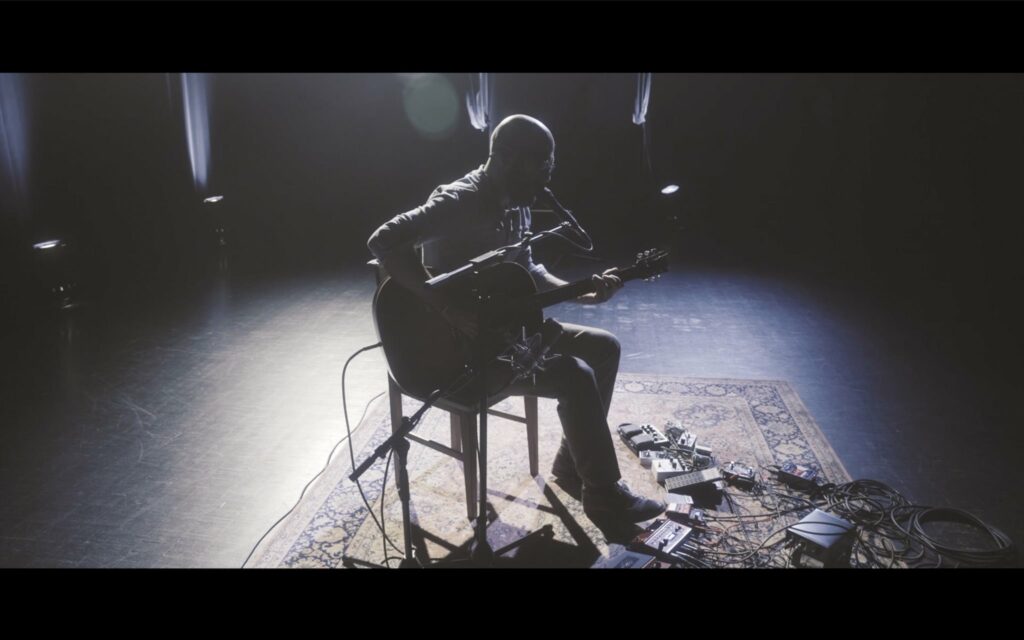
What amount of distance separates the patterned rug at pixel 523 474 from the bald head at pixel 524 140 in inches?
55.3

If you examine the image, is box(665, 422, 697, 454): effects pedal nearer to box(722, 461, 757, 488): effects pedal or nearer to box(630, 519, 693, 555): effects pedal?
box(722, 461, 757, 488): effects pedal

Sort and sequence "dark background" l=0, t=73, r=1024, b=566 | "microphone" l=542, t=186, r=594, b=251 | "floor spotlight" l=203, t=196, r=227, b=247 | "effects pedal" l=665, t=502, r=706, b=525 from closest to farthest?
"microphone" l=542, t=186, r=594, b=251 → "effects pedal" l=665, t=502, r=706, b=525 → "dark background" l=0, t=73, r=1024, b=566 → "floor spotlight" l=203, t=196, r=227, b=247

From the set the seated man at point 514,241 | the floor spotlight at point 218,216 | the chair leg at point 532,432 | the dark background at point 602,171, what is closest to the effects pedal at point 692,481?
the seated man at point 514,241

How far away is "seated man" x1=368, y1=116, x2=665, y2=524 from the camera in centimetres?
210

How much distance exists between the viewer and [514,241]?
7.82 feet

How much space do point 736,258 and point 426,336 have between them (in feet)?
17.2

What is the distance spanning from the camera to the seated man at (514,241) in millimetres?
2096

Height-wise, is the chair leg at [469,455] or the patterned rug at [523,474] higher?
the chair leg at [469,455]

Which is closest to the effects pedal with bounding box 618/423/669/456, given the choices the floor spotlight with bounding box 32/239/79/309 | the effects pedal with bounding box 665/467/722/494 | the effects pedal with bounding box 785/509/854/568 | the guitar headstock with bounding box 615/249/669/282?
the effects pedal with bounding box 665/467/722/494

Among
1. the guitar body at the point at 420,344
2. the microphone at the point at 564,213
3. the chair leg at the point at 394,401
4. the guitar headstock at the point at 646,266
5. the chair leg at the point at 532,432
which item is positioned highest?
the microphone at the point at 564,213

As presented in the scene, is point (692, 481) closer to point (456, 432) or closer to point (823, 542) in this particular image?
point (823, 542)

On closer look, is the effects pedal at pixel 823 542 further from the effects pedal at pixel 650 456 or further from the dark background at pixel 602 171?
the dark background at pixel 602 171

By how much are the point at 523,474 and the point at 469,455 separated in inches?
21.3

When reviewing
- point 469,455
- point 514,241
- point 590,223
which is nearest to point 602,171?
point 590,223
